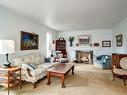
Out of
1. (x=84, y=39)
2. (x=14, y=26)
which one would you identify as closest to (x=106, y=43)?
(x=84, y=39)

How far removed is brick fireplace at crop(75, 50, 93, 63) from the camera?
779 centimetres

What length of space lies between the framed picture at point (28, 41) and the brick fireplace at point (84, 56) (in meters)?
3.66

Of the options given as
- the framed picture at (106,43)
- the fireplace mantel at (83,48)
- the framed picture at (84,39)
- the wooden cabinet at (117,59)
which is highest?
the framed picture at (84,39)

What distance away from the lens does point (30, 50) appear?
4969mm

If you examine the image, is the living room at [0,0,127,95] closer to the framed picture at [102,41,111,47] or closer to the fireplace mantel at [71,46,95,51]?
the framed picture at [102,41,111,47]

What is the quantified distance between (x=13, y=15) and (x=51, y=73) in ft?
7.97

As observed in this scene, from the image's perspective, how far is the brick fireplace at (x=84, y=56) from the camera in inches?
307

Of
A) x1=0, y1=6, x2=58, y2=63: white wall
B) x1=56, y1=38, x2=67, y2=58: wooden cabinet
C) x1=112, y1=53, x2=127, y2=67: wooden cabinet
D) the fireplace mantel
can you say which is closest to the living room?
x1=0, y1=6, x2=58, y2=63: white wall

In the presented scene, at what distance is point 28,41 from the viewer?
15.8 ft

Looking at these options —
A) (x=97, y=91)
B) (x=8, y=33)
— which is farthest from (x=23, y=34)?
(x=97, y=91)

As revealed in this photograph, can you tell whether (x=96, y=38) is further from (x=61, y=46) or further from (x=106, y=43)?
(x=61, y=46)

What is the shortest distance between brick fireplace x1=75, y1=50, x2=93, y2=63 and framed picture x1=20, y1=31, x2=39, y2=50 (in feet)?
12.0

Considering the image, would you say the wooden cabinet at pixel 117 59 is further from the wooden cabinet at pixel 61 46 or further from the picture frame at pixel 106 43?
the wooden cabinet at pixel 61 46

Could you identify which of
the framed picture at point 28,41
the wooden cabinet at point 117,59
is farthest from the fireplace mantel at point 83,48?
the framed picture at point 28,41
